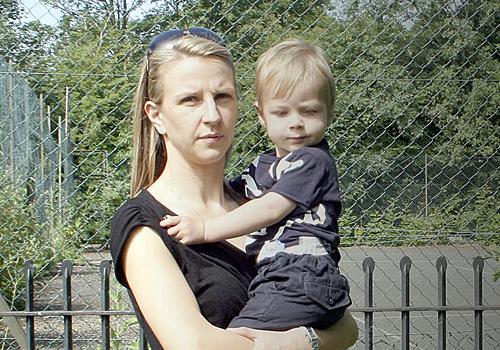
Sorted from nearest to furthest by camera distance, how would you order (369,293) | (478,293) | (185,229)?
(185,229), (369,293), (478,293)

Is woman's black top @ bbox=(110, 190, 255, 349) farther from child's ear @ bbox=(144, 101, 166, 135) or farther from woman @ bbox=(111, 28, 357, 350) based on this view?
child's ear @ bbox=(144, 101, 166, 135)

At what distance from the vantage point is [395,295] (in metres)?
5.45

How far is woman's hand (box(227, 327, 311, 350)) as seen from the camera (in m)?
1.51

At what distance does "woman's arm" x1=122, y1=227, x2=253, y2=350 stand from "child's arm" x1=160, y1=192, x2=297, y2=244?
0.16 ft

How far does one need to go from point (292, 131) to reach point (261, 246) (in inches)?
9.6

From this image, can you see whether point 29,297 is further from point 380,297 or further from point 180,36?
point 380,297

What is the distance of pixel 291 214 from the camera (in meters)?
1.67

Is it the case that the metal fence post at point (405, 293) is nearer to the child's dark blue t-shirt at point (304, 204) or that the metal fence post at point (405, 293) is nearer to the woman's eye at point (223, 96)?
the child's dark blue t-shirt at point (304, 204)

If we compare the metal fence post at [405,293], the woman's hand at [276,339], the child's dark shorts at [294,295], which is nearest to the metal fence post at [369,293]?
the metal fence post at [405,293]

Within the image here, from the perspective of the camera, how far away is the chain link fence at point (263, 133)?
3436 mm

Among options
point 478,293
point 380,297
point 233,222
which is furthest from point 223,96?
point 380,297

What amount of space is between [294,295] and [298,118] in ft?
1.20

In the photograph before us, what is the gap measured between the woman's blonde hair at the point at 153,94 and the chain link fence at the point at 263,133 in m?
1.69

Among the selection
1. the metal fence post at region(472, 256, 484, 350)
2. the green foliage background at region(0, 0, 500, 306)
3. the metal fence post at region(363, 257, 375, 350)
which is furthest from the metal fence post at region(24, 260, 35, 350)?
the metal fence post at region(472, 256, 484, 350)
